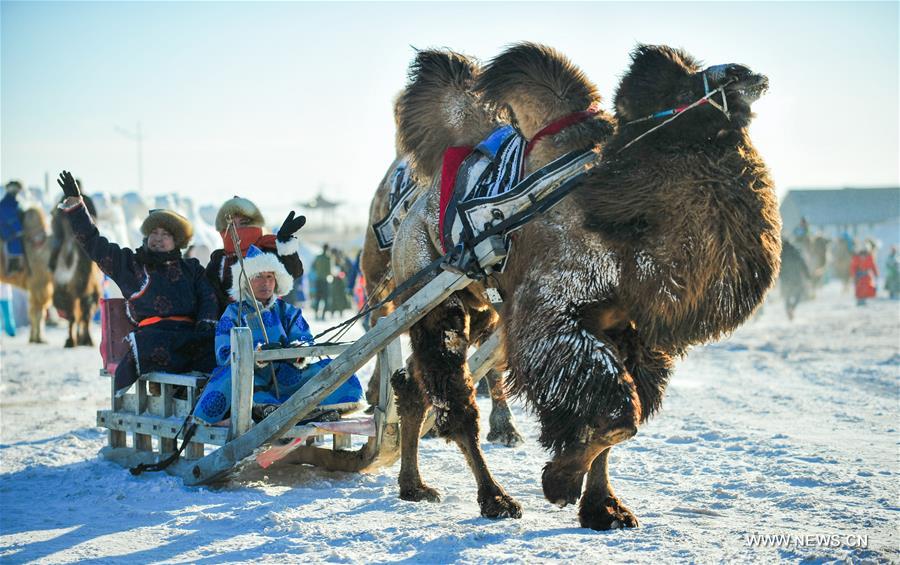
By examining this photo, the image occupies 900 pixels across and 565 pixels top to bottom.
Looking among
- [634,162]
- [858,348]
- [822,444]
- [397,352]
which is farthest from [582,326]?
[858,348]

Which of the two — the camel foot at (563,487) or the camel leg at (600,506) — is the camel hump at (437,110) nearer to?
the camel leg at (600,506)

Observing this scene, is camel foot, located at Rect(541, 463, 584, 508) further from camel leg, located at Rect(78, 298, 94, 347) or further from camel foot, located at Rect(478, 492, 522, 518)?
camel leg, located at Rect(78, 298, 94, 347)

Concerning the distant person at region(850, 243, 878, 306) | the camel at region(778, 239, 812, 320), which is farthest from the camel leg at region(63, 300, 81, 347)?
the distant person at region(850, 243, 878, 306)

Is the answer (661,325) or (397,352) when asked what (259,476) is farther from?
(661,325)

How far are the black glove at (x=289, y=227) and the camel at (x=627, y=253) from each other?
200 centimetres

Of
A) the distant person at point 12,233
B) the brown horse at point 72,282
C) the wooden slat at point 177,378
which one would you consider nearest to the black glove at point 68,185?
the wooden slat at point 177,378

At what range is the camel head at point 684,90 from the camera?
14.1 feet

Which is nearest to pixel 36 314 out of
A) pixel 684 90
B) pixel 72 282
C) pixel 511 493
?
pixel 72 282

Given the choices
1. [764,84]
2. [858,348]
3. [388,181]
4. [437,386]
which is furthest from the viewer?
[858,348]

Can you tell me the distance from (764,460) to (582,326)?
99.7 inches

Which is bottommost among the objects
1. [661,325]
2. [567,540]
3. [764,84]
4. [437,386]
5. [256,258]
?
[567,540]

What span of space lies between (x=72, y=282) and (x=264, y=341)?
1220 centimetres

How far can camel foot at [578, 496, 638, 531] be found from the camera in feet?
15.4

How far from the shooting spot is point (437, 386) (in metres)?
5.38
